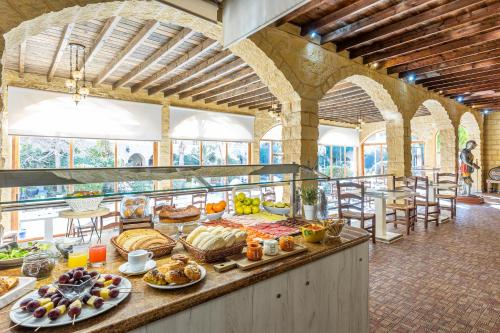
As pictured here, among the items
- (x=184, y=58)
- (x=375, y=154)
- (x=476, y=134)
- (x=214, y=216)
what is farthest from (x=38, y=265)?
(x=375, y=154)

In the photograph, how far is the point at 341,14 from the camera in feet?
11.0

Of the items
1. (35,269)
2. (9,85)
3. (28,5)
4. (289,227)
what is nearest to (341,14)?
(289,227)

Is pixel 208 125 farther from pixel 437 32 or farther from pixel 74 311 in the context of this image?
pixel 74 311

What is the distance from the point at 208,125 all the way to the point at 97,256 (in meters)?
7.33

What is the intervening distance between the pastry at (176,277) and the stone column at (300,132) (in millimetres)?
2938

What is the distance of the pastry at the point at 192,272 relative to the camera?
3.68 ft

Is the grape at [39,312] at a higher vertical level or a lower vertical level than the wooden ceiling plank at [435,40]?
lower

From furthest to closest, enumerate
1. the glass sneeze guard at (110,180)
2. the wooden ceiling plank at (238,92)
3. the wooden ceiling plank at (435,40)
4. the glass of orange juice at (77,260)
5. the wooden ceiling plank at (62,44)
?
the wooden ceiling plank at (238,92), the wooden ceiling plank at (435,40), the wooden ceiling plank at (62,44), the glass of orange juice at (77,260), the glass sneeze guard at (110,180)

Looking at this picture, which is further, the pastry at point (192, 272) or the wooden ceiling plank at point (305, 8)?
the wooden ceiling plank at point (305, 8)

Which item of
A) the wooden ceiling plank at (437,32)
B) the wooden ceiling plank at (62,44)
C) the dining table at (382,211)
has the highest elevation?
the wooden ceiling plank at (437,32)

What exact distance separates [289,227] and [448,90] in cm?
749

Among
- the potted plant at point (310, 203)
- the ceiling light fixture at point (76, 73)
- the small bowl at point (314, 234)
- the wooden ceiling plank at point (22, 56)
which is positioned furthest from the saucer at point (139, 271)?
the wooden ceiling plank at point (22, 56)

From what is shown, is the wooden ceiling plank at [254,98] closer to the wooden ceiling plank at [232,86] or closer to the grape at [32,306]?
the wooden ceiling plank at [232,86]

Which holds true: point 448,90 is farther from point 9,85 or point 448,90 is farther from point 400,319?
point 9,85
